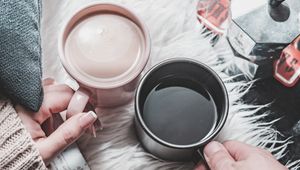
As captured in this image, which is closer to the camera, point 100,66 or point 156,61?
point 100,66

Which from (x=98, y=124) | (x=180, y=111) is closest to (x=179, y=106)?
(x=180, y=111)

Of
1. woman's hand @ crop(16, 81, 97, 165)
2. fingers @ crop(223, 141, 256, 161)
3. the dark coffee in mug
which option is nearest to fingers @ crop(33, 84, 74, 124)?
woman's hand @ crop(16, 81, 97, 165)

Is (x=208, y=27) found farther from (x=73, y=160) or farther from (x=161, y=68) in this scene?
(x=73, y=160)

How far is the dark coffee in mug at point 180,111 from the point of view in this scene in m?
0.66

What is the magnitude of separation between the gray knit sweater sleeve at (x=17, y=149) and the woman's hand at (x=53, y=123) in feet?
0.03

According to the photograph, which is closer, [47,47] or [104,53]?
[104,53]

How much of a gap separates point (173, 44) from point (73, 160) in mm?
225

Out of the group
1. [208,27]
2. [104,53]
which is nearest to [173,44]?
[208,27]

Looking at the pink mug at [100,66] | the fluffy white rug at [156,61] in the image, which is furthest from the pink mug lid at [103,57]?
the fluffy white rug at [156,61]

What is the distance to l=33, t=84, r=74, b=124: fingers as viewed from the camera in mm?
638

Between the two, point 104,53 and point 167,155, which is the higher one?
point 104,53

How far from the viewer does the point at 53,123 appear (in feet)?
2.23

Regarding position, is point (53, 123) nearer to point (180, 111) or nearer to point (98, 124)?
point (98, 124)

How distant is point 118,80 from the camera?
2.02ft
